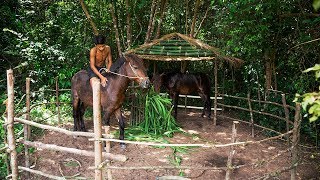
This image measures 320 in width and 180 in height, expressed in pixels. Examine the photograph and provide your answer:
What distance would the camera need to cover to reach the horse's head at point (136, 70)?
5.80 m

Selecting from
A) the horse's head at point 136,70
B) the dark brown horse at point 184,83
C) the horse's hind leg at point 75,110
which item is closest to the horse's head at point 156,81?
the dark brown horse at point 184,83

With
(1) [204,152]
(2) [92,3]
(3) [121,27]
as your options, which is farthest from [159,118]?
(2) [92,3]

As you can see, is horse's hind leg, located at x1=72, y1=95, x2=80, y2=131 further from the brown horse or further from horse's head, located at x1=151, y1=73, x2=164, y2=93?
horse's head, located at x1=151, y1=73, x2=164, y2=93

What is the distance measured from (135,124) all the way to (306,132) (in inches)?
170

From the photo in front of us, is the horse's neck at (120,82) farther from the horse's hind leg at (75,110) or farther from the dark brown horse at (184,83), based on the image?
the dark brown horse at (184,83)

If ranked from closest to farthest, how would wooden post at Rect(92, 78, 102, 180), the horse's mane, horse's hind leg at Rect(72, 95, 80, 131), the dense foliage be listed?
wooden post at Rect(92, 78, 102, 180) < the horse's mane < the dense foliage < horse's hind leg at Rect(72, 95, 80, 131)

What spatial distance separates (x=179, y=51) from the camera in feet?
25.1

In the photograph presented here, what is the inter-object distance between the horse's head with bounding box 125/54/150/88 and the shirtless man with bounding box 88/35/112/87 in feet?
2.02

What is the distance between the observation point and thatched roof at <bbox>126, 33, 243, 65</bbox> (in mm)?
7496

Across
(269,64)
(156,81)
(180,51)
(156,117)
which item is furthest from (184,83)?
(269,64)

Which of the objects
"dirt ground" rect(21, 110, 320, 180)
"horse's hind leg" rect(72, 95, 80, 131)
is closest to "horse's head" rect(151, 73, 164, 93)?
"dirt ground" rect(21, 110, 320, 180)

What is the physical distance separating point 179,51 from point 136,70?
2.10 m

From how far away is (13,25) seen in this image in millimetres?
9773

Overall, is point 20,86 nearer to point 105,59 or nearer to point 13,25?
point 13,25
